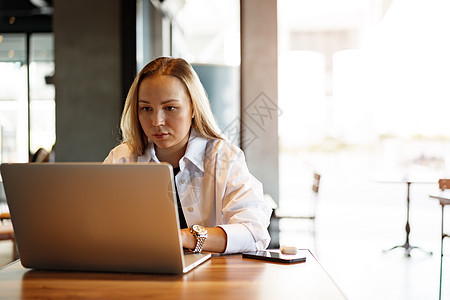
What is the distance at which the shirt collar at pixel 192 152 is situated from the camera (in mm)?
1831

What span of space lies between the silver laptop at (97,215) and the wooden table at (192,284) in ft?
0.13

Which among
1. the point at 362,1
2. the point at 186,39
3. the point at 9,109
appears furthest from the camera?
the point at 9,109

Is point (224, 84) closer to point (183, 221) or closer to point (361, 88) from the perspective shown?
point (183, 221)

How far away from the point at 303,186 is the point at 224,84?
594 centimetres

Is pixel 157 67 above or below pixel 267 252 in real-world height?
above

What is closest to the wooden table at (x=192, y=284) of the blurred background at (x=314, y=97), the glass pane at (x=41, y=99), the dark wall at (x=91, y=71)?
the blurred background at (x=314, y=97)

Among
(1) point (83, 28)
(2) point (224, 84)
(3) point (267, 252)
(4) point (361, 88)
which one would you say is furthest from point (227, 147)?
(4) point (361, 88)

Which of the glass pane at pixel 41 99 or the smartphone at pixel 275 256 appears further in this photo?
the glass pane at pixel 41 99

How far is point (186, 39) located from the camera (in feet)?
15.6

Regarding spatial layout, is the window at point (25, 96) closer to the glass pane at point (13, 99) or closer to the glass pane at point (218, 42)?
the glass pane at point (13, 99)

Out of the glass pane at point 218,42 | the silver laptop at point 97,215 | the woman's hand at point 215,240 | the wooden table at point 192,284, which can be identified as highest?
the glass pane at point 218,42

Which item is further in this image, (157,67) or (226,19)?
(226,19)

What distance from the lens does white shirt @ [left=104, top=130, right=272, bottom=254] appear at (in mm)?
1710

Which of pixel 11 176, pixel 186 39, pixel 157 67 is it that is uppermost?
pixel 186 39
